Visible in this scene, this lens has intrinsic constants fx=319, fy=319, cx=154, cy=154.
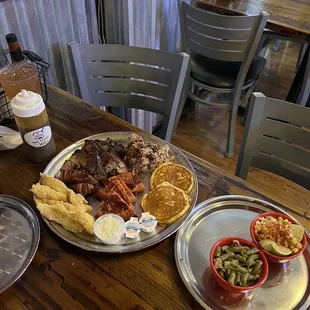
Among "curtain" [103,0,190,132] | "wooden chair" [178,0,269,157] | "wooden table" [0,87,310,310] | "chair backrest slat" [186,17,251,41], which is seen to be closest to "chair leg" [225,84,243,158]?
"wooden chair" [178,0,269,157]

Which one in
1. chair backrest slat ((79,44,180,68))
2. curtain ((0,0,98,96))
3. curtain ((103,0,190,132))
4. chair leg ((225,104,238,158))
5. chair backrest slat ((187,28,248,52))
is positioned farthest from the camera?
chair leg ((225,104,238,158))

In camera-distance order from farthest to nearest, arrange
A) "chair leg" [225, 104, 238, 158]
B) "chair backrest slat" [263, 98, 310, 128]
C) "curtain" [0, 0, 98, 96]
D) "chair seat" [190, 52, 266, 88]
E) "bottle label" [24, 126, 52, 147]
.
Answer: "chair leg" [225, 104, 238, 158], "chair seat" [190, 52, 266, 88], "curtain" [0, 0, 98, 96], "chair backrest slat" [263, 98, 310, 128], "bottle label" [24, 126, 52, 147]

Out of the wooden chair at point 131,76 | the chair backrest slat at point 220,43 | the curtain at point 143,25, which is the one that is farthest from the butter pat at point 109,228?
the chair backrest slat at point 220,43

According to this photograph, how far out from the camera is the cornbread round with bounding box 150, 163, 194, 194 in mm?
961

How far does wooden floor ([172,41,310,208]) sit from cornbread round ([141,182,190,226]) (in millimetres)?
1187

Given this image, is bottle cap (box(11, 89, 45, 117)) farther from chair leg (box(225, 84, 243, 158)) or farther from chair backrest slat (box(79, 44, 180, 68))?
chair leg (box(225, 84, 243, 158))

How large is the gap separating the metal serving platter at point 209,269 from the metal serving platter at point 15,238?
38 centimetres

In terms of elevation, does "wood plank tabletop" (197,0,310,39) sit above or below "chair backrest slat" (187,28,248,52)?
above

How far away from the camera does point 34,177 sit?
1005mm

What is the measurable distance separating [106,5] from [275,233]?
142cm

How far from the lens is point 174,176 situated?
985mm

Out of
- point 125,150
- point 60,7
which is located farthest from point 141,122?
point 125,150

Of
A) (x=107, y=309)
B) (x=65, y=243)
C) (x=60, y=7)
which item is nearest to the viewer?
(x=107, y=309)

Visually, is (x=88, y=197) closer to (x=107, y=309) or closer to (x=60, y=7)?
(x=107, y=309)
